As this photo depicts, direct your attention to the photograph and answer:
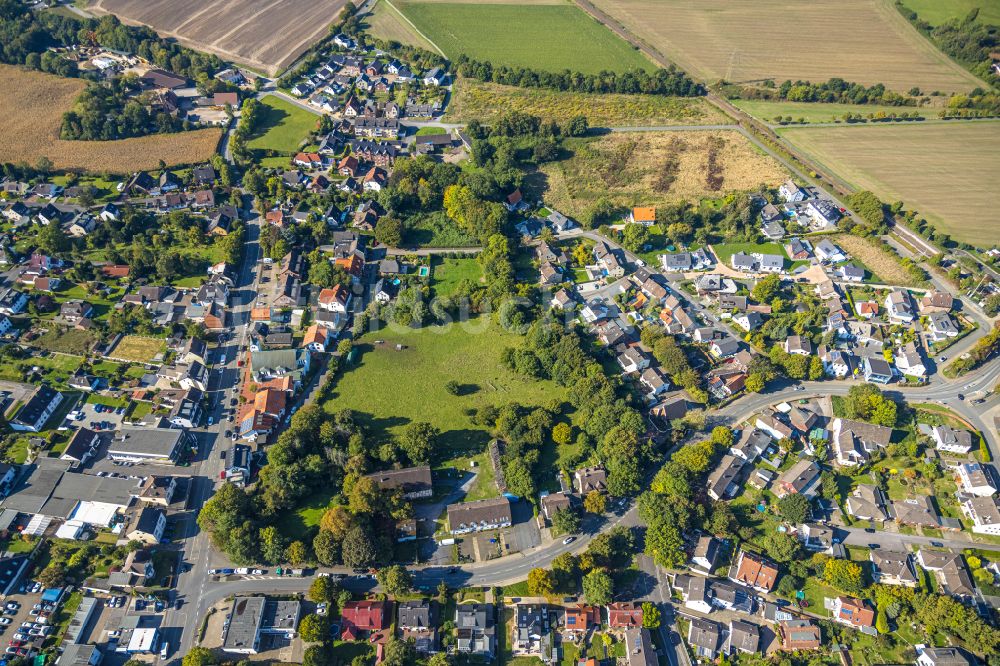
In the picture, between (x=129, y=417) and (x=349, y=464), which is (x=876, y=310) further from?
(x=129, y=417)

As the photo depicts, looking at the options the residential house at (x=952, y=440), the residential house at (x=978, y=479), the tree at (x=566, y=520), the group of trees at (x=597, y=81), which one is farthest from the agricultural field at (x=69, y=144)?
the residential house at (x=978, y=479)

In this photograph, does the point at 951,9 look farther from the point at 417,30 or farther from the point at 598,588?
the point at 598,588

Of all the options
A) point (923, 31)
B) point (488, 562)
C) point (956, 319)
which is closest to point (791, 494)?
point (488, 562)

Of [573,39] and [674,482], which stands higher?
[573,39]

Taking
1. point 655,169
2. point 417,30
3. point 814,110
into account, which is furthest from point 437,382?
point 417,30

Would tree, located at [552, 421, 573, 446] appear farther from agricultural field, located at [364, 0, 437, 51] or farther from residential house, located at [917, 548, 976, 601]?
agricultural field, located at [364, 0, 437, 51]

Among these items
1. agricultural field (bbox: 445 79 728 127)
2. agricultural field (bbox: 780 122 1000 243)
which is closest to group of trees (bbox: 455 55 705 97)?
agricultural field (bbox: 445 79 728 127)
